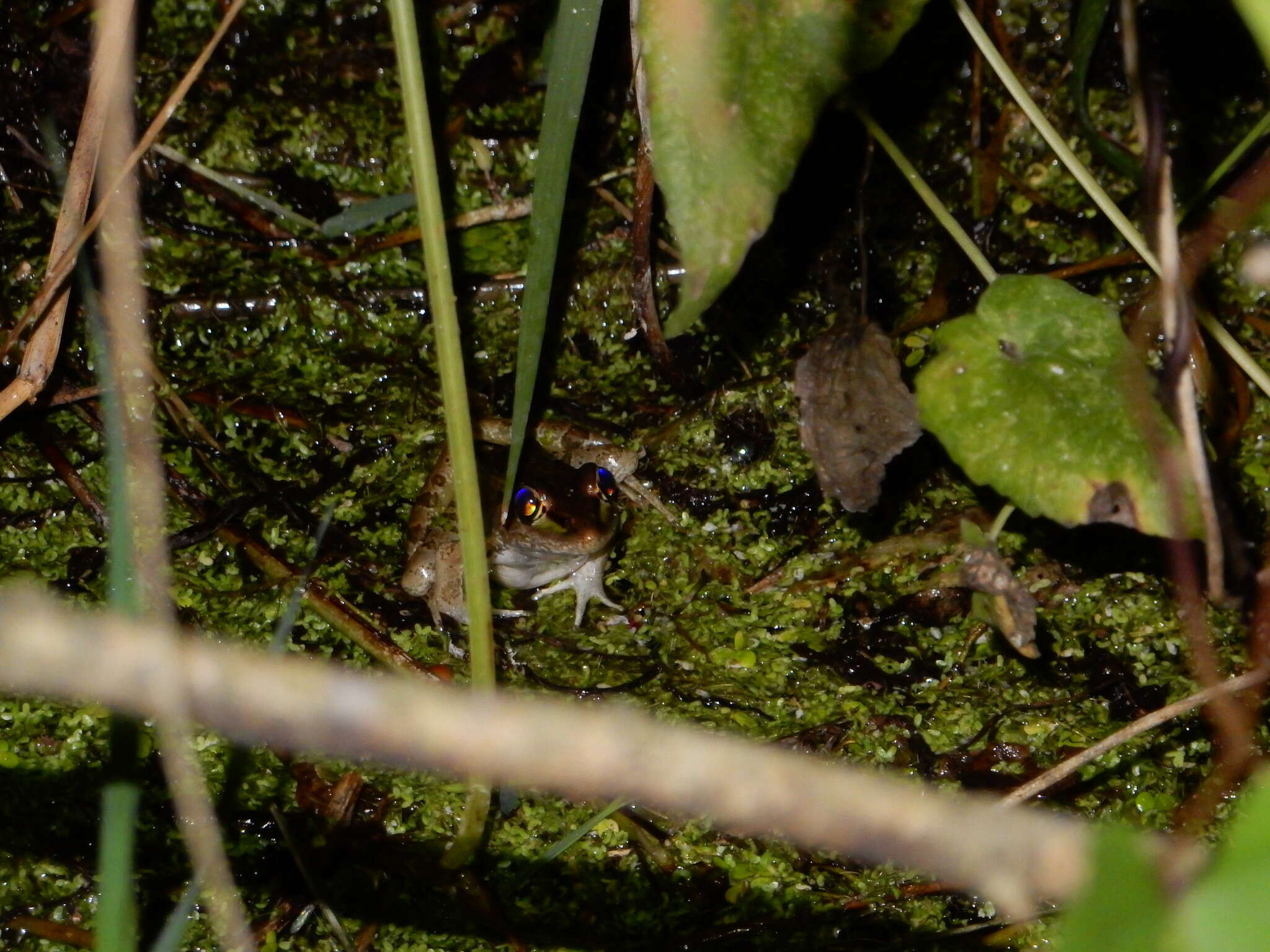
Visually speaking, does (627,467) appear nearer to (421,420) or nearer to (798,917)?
(421,420)

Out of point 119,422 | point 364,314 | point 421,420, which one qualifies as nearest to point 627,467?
point 421,420

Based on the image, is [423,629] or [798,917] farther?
[423,629]

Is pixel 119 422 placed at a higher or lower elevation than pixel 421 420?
lower

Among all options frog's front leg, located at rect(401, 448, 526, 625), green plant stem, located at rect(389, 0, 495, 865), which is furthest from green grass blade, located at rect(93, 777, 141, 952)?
frog's front leg, located at rect(401, 448, 526, 625)

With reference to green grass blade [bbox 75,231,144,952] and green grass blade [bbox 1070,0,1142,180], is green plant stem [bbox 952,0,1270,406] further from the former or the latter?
green grass blade [bbox 75,231,144,952]

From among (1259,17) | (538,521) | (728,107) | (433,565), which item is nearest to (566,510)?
(538,521)

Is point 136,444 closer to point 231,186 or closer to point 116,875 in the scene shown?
point 231,186

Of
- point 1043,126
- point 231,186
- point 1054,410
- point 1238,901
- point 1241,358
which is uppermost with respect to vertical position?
point 231,186

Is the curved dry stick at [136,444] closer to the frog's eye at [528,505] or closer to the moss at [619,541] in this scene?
the moss at [619,541]
